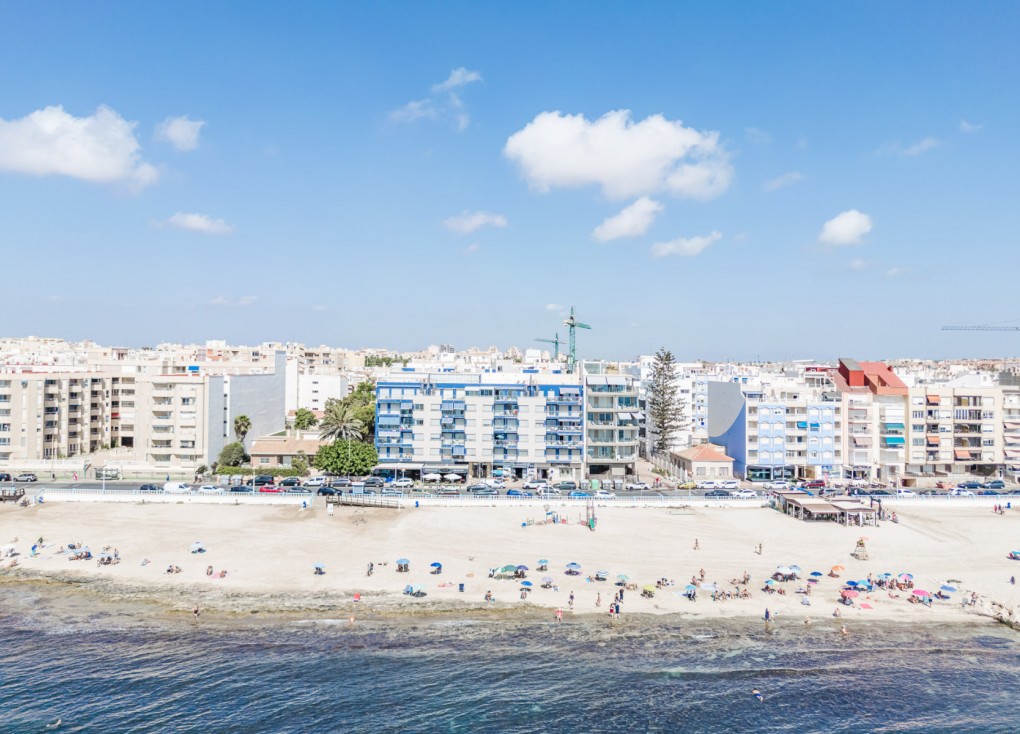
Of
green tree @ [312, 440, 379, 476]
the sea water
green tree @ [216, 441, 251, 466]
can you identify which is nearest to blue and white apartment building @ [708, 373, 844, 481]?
green tree @ [312, 440, 379, 476]

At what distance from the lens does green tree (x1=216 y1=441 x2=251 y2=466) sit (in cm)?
9400

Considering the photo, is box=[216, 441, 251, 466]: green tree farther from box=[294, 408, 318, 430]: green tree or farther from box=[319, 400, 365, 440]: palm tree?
box=[294, 408, 318, 430]: green tree

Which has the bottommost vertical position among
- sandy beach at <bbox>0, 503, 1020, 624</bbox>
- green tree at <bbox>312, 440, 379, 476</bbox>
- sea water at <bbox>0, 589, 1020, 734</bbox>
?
sea water at <bbox>0, 589, 1020, 734</bbox>

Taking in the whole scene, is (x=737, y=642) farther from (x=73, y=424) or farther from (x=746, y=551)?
(x=73, y=424)

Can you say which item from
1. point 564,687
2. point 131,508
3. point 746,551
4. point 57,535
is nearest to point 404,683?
point 564,687

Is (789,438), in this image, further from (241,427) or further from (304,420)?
(304,420)

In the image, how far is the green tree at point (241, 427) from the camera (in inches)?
3989

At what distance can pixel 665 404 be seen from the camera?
108 m

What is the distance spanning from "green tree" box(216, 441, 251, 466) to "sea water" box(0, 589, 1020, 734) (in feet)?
153

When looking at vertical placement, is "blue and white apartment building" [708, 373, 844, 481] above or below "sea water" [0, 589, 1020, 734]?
above

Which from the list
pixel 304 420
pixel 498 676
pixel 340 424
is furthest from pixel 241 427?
pixel 498 676

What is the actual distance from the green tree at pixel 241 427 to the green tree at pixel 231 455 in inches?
204

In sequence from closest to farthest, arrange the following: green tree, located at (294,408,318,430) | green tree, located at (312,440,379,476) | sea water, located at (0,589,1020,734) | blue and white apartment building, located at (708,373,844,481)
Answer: sea water, located at (0,589,1020,734) < green tree, located at (312,440,379,476) < blue and white apartment building, located at (708,373,844,481) < green tree, located at (294,408,318,430)

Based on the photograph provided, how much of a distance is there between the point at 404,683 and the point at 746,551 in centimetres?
3341
